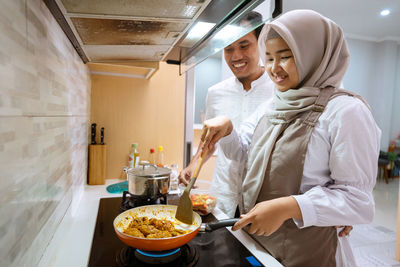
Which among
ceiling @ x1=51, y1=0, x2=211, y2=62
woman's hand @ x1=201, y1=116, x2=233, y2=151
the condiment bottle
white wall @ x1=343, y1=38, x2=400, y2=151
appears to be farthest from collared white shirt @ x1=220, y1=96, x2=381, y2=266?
white wall @ x1=343, y1=38, x2=400, y2=151

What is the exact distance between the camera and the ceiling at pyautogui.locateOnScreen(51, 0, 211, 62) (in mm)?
615

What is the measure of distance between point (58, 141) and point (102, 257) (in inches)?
14.9

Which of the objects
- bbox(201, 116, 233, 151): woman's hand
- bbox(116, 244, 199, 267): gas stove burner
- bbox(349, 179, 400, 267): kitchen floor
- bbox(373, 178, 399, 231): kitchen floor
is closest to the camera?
bbox(116, 244, 199, 267): gas stove burner

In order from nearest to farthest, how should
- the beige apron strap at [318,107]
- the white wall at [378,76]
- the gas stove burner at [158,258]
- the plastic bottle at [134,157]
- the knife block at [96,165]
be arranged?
the gas stove burner at [158,258], the beige apron strap at [318,107], the knife block at [96,165], the plastic bottle at [134,157], the white wall at [378,76]

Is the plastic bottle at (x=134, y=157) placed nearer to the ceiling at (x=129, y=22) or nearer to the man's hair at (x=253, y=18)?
the ceiling at (x=129, y=22)

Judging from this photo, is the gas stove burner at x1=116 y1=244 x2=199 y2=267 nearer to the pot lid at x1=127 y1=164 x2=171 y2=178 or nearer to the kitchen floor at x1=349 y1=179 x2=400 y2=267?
the pot lid at x1=127 y1=164 x2=171 y2=178

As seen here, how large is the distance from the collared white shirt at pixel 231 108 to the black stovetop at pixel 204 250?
0.46 metres

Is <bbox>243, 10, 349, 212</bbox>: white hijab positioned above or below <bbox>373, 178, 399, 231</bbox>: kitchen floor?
above

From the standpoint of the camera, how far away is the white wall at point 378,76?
5.23 metres

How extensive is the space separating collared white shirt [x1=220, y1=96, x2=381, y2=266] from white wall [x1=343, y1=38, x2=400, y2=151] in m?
5.27

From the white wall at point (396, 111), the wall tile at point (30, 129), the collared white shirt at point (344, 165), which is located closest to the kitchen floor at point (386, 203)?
the white wall at point (396, 111)

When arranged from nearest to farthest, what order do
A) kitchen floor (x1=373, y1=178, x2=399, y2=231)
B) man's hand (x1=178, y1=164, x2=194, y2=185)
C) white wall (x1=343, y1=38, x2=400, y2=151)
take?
man's hand (x1=178, y1=164, x2=194, y2=185) < kitchen floor (x1=373, y1=178, x2=399, y2=231) < white wall (x1=343, y1=38, x2=400, y2=151)

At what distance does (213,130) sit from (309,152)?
36 cm

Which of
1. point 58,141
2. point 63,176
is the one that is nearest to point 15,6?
point 58,141
